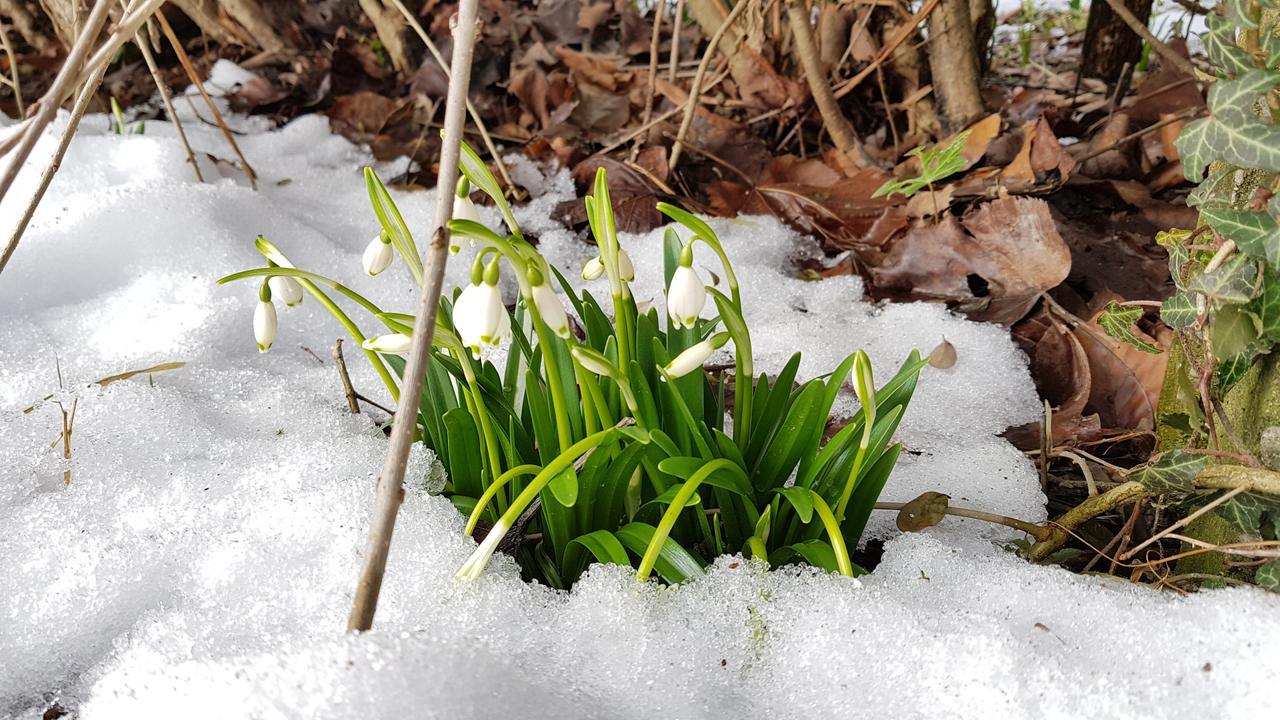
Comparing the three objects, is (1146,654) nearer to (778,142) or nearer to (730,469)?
(730,469)

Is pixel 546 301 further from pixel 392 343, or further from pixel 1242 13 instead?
pixel 1242 13

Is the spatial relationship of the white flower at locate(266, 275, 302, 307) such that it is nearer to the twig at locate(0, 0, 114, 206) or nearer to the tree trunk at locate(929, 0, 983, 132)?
the twig at locate(0, 0, 114, 206)

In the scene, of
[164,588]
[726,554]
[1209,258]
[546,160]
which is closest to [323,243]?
[546,160]

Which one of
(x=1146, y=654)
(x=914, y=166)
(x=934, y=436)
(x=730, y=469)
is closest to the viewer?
(x=1146, y=654)

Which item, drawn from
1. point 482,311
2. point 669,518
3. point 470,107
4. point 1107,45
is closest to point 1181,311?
point 669,518

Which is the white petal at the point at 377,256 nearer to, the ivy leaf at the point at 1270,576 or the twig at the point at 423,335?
the twig at the point at 423,335

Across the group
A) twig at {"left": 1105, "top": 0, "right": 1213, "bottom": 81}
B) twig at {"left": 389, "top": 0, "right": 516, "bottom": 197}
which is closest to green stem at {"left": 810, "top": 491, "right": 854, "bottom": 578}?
twig at {"left": 389, "top": 0, "right": 516, "bottom": 197}
